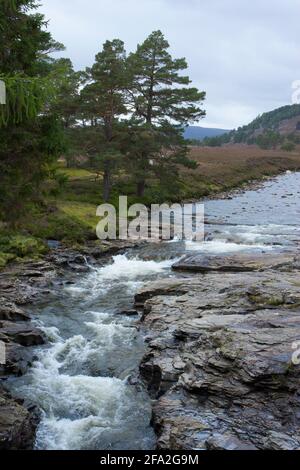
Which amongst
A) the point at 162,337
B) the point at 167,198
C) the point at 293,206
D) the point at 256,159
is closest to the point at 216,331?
the point at 162,337

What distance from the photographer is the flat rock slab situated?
20.1 metres

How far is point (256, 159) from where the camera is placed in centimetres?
9375

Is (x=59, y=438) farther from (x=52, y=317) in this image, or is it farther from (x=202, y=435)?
(x=52, y=317)

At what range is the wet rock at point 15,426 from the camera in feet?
29.1

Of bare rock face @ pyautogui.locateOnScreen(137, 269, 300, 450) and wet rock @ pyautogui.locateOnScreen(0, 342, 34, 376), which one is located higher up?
bare rock face @ pyautogui.locateOnScreen(137, 269, 300, 450)

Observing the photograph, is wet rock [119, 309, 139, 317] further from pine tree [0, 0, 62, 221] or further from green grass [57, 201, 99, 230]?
green grass [57, 201, 99, 230]

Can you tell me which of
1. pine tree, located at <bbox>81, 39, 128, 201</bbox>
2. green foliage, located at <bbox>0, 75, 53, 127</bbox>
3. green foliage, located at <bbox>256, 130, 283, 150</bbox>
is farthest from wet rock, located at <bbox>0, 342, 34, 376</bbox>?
green foliage, located at <bbox>256, 130, 283, 150</bbox>

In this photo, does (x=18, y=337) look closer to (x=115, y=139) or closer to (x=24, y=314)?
(x=24, y=314)

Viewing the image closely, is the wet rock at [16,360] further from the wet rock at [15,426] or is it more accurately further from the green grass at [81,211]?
the green grass at [81,211]

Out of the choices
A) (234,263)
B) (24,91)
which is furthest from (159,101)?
(24,91)

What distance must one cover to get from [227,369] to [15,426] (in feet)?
15.8

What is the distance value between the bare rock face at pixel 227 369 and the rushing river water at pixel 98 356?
29.1 inches

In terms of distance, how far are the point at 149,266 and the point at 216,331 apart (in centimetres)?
1143

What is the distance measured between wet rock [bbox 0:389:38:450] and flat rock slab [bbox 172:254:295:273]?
1219 centimetres
